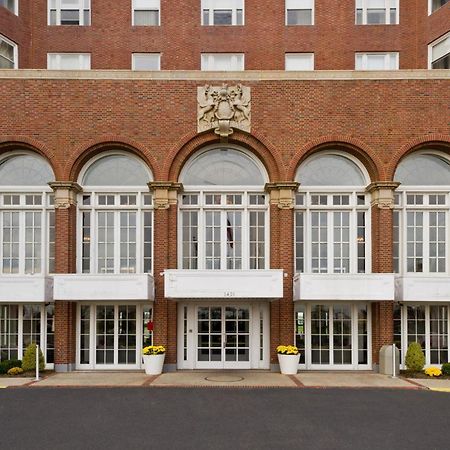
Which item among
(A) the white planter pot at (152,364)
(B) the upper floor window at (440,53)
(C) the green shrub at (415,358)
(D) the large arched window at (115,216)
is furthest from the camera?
(B) the upper floor window at (440,53)

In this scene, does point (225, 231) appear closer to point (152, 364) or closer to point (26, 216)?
point (152, 364)

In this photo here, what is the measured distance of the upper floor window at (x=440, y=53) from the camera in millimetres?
22844

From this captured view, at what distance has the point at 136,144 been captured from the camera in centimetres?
1877

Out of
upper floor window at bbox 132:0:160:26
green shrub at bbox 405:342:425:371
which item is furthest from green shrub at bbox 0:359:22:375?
upper floor window at bbox 132:0:160:26

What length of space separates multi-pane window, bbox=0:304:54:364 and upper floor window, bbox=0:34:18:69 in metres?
10.3

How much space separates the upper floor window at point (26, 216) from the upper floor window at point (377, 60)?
45.8 ft

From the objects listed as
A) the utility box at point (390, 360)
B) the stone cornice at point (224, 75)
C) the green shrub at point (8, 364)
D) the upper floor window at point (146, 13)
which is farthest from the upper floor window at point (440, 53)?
the green shrub at point (8, 364)

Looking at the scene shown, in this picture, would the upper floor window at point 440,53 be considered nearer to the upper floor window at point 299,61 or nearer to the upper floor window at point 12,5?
the upper floor window at point 299,61

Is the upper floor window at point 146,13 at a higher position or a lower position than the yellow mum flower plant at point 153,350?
higher

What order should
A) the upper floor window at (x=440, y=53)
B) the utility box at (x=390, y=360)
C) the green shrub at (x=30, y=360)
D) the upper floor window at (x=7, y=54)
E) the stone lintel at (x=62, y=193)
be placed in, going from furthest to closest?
the upper floor window at (x=7, y=54)
the upper floor window at (x=440, y=53)
the stone lintel at (x=62, y=193)
the green shrub at (x=30, y=360)
the utility box at (x=390, y=360)

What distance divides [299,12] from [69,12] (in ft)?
32.8

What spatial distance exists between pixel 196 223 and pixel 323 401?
8042 millimetres

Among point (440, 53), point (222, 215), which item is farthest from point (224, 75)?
point (440, 53)

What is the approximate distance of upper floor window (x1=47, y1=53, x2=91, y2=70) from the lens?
24344 mm
